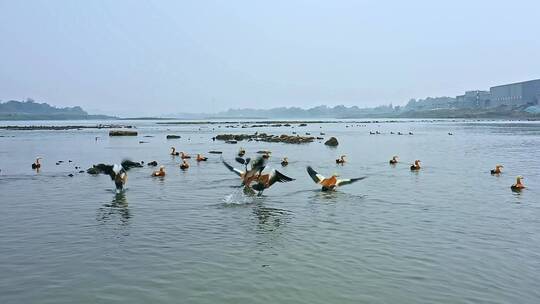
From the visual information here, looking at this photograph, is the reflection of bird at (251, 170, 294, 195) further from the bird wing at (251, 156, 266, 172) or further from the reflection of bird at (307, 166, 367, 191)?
the reflection of bird at (307, 166, 367, 191)

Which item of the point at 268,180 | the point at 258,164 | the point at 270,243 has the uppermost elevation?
the point at 258,164

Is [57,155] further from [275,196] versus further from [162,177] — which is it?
[275,196]

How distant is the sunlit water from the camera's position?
39.8 ft

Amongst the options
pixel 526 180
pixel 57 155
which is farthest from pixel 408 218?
pixel 57 155

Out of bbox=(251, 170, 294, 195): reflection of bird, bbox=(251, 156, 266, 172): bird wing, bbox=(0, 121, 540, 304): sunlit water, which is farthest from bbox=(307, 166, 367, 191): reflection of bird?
bbox=(251, 156, 266, 172): bird wing

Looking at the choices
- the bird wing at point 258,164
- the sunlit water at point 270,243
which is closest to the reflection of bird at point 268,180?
the bird wing at point 258,164

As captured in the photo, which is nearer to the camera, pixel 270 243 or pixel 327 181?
pixel 270 243

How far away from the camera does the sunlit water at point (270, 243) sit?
39.8 ft

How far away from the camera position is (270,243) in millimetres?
16312

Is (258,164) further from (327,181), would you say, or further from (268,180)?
(327,181)

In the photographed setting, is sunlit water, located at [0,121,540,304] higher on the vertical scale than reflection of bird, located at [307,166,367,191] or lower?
lower

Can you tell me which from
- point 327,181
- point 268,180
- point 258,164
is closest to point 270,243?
point 268,180

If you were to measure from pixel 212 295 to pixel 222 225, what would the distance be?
6.95 m

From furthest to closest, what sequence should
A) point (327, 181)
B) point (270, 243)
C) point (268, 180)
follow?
point (327, 181)
point (268, 180)
point (270, 243)
